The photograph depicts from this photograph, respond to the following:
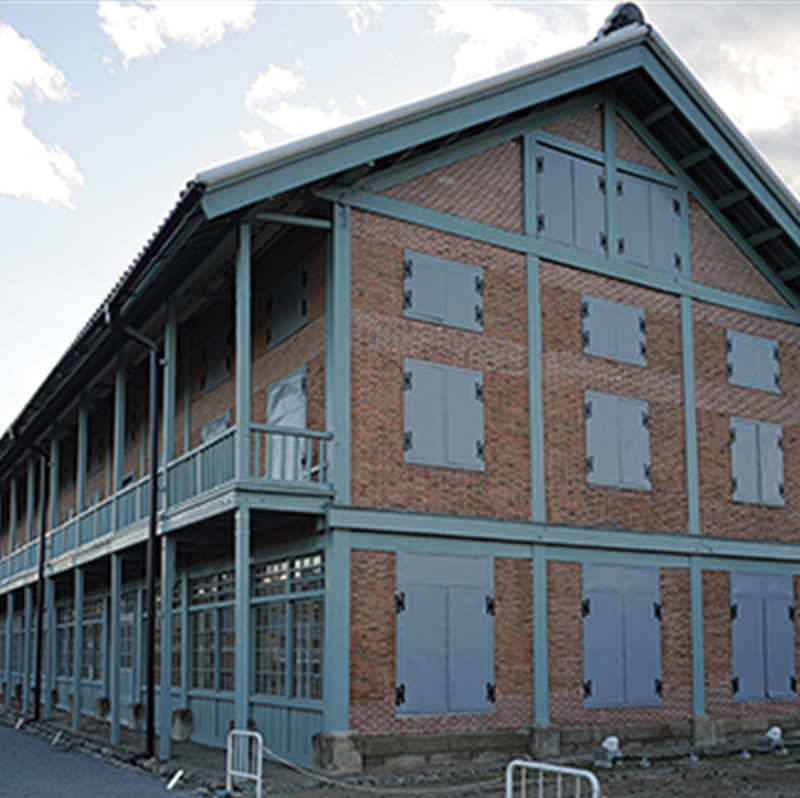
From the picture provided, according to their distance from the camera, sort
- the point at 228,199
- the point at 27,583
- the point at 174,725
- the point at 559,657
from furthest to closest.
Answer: the point at 27,583 < the point at 174,725 < the point at 559,657 < the point at 228,199

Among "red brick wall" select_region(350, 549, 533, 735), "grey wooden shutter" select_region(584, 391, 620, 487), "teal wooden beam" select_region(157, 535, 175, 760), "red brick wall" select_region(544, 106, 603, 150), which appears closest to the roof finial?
"red brick wall" select_region(544, 106, 603, 150)

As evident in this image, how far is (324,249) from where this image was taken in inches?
642

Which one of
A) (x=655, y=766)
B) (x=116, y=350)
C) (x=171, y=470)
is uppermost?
(x=116, y=350)

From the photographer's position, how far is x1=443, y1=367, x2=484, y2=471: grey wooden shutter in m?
16.6

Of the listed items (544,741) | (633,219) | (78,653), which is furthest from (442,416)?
(78,653)

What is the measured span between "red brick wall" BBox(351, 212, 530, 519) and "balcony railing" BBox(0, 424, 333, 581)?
2.09ft

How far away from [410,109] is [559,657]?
26.9ft

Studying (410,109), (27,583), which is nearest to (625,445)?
(410,109)

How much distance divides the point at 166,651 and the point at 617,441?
7.66m

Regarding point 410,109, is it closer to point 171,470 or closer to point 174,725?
point 171,470

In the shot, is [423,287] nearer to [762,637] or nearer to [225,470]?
[225,470]

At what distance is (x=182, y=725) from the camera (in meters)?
19.6

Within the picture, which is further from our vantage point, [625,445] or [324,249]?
[625,445]

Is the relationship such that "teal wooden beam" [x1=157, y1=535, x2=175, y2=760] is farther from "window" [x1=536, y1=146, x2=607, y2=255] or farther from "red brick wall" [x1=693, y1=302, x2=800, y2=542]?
"red brick wall" [x1=693, y1=302, x2=800, y2=542]
